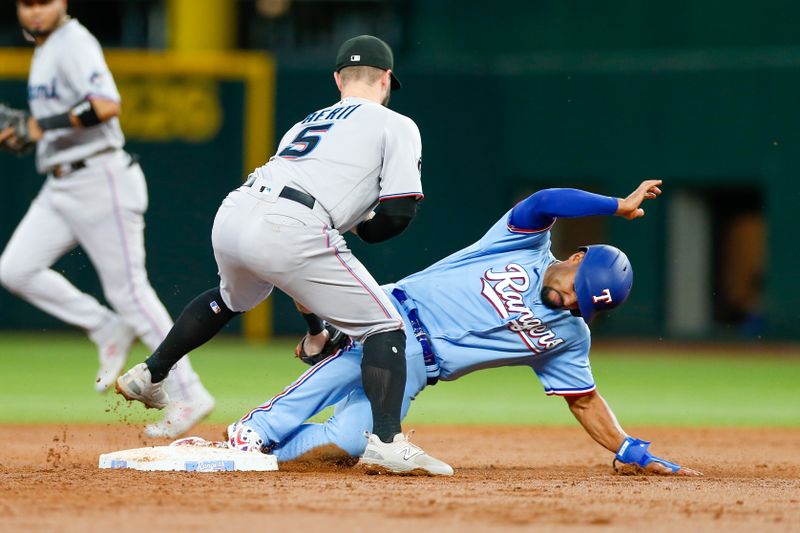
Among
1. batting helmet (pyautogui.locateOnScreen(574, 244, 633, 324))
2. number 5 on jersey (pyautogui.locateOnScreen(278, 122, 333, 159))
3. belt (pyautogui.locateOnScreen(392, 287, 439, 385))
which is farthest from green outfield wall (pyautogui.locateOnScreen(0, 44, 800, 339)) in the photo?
number 5 on jersey (pyautogui.locateOnScreen(278, 122, 333, 159))

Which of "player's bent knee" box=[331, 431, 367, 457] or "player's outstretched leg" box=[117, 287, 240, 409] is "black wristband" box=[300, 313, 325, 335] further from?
"player's bent knee" box=[331, 431, 367, 457]

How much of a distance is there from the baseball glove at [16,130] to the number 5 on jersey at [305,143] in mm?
2121

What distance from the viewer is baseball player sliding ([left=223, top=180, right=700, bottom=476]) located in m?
5.16

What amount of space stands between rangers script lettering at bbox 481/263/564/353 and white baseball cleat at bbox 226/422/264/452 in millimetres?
1067

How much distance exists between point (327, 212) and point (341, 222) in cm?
7

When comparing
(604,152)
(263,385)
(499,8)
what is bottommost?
(263,385)

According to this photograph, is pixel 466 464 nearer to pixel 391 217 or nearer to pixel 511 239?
pixel 511 239

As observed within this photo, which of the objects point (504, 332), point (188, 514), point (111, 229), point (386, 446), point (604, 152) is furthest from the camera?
point (604, 152)

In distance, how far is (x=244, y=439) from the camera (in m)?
5.14

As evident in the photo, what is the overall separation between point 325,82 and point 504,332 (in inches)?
376

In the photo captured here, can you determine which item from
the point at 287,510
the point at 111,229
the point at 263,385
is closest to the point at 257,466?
the point at 287,510

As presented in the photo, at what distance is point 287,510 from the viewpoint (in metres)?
3.98

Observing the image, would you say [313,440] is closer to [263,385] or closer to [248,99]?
[263,385]

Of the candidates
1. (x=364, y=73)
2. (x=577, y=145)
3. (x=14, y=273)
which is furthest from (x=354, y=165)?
(x=577, y=145)
